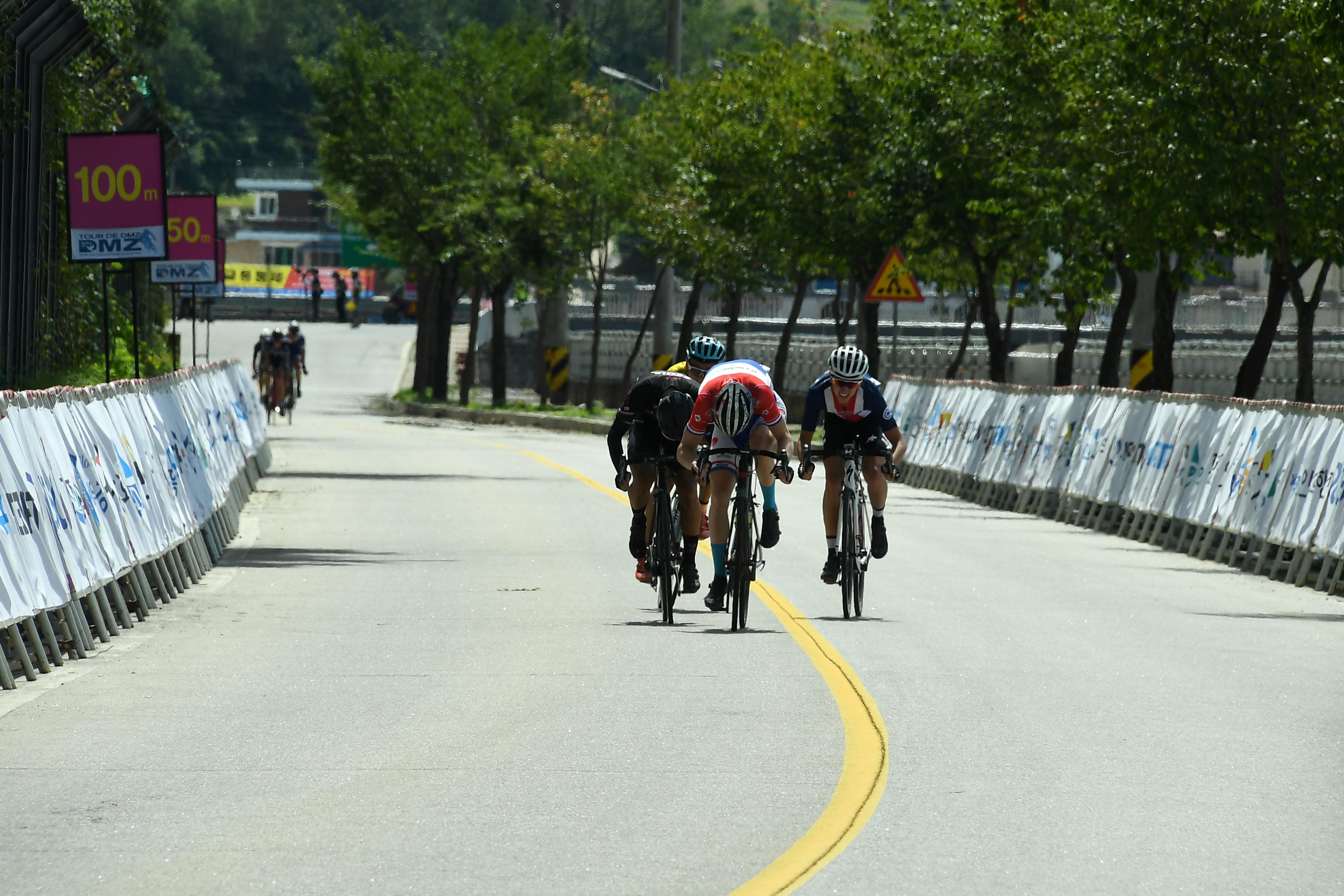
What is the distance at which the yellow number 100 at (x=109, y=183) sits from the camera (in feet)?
66.1

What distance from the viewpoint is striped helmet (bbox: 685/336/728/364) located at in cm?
1398

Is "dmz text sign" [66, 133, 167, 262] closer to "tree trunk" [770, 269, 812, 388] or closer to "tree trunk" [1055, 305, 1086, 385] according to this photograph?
"tree trunk" [1055, 305, 1086, 385]

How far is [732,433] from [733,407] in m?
0.17

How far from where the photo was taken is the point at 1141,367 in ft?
98.2

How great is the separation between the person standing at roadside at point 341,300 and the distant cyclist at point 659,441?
81.4 meters

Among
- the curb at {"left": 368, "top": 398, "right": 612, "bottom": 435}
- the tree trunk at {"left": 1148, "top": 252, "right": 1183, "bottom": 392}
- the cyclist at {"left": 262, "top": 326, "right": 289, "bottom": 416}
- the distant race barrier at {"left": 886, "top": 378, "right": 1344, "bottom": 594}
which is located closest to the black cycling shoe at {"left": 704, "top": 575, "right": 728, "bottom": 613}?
the distant race barrier at {"left": 886, "top": 378, "right": 1344, "bottom": 594}

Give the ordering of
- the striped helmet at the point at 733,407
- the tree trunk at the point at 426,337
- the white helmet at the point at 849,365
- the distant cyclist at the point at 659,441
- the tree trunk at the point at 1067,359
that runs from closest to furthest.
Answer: the striped helmet at the point at 733,407, the distant cyclist at the point at 659,441, the white helmet at the point at 849,365, the tree trunk at the point at 1067,359, the tree trunk at the point at 426,337

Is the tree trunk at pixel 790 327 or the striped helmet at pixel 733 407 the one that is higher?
the striped helmet at pixel 733 407

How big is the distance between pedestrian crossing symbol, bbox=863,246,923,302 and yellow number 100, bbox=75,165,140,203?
1486cm

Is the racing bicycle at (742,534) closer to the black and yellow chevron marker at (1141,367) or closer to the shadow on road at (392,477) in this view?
the shadow on road at (392,477)

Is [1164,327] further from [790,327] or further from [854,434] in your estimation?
[790,327]

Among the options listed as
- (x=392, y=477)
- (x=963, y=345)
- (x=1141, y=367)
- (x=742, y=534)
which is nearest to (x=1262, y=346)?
(x=1141, y=367)

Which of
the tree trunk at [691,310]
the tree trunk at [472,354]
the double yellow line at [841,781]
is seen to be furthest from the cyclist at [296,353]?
the double yellow line at [841,781]

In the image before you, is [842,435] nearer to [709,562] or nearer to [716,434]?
[716,434]
